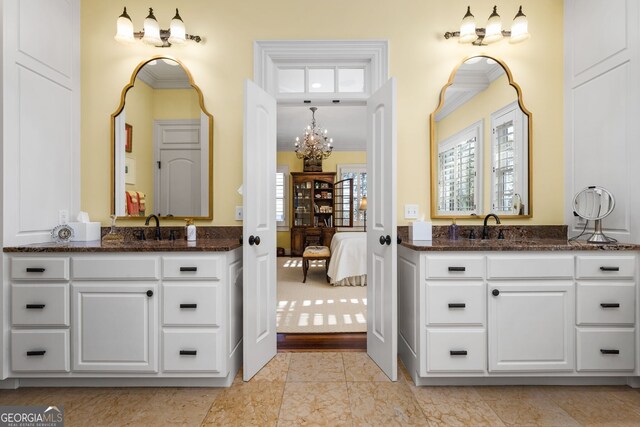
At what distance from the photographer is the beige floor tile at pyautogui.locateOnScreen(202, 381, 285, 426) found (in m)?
1.88

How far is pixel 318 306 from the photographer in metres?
3.99

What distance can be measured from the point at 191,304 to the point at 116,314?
497 mm

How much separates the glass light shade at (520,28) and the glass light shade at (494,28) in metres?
0.12

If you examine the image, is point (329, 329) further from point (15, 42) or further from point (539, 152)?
point (15, 42)

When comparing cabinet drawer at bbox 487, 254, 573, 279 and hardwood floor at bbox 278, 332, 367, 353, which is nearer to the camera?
cabinet drawer at bbox 487, 254, 573, 279

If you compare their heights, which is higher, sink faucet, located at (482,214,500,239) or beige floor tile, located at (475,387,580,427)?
sink faucet, located at (482,214,500,239)

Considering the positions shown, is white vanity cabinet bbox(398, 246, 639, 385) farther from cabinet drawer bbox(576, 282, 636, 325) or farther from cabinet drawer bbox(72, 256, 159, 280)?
cabinet drawer bbox(72, 256, 159, 280)

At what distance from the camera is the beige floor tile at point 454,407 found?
1.87 meters

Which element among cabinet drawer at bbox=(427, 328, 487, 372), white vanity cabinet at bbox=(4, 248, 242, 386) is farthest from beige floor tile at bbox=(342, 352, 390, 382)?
white vanity cabinet at bbox=(4, 248, 242, 386)

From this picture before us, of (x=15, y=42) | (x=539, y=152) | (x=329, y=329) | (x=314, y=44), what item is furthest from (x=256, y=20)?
(x=329, y=329)

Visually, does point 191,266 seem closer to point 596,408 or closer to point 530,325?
point 530,325

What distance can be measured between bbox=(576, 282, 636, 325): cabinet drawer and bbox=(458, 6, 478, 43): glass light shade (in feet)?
6.69

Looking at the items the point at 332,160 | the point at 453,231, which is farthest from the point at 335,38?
the point at 332,160

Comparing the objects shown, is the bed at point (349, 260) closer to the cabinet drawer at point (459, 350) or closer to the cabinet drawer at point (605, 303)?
the cabinet drawer at point (459, 350)
